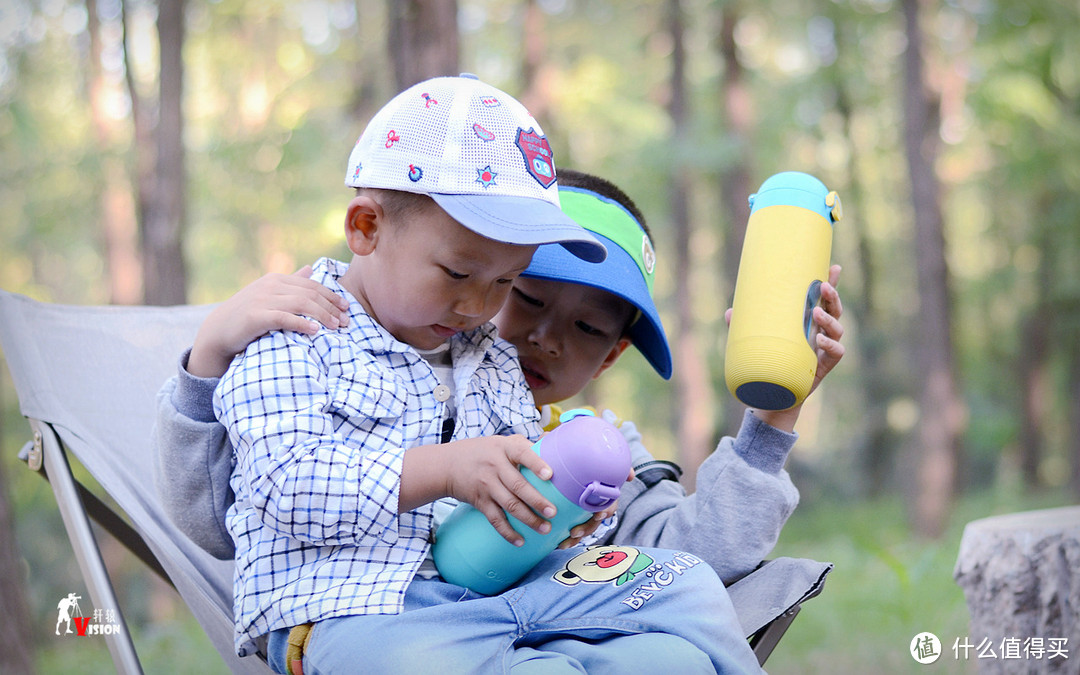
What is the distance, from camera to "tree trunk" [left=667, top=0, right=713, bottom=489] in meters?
8.19

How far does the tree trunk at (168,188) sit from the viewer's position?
6059 millimetres

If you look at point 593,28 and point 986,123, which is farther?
point 593,28

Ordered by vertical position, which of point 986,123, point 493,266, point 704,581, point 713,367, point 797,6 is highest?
point 797,6

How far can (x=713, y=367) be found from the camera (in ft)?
39.1

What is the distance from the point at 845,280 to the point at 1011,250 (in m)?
3.63

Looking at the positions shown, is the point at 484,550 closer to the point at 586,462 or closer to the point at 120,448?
the point at 586,462

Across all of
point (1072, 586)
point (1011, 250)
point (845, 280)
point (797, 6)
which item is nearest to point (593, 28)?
point (797, 6)

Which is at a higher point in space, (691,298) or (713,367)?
(691,298)

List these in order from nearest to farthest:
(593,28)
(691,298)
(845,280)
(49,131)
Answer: (691,298)
(593,28)
(49,131)
(845,280)

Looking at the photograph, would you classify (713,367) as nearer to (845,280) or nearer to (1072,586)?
(845,280)

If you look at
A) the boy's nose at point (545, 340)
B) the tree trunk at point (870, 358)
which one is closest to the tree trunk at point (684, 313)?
the tree trunk at point (870, 358)

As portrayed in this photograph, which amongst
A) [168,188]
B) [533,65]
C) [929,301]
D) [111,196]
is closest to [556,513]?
[168,188]

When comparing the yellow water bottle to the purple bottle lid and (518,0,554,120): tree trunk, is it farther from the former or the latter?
(518,0,554,120): tree trunk

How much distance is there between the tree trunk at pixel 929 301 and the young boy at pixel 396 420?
20.9 feet
